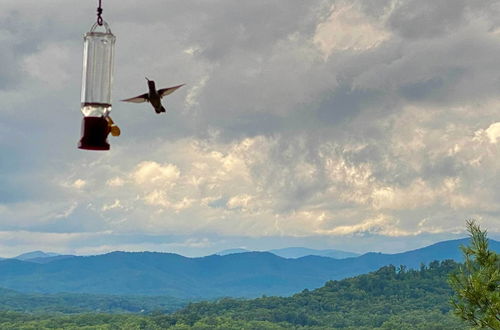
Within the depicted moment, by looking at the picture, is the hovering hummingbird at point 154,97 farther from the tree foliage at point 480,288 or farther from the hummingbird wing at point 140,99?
the tree foliage at point 480,288

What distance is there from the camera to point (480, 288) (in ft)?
42.5

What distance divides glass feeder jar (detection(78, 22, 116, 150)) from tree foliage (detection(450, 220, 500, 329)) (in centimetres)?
904

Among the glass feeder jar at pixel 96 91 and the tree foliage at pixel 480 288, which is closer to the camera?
the glass feeder jar at pixel 96 91

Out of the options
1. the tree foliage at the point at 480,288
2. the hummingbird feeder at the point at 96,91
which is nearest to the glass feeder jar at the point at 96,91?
the hummingbird feeder at the point at 96,91

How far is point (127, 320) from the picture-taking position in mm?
185125

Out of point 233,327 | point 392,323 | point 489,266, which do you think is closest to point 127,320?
point 233,327

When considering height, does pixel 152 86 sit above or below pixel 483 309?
above

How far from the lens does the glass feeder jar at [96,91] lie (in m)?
5.23

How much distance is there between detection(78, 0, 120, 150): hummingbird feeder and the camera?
206 inches

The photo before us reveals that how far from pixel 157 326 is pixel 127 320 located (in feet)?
33.2

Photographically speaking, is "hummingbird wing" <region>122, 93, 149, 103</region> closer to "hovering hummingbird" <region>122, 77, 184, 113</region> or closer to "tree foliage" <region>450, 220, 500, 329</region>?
"hovering hummingbird" <region>122, 77, 184, 113</region>

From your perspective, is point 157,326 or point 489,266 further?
point 157,326

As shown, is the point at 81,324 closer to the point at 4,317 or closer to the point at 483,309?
the point at 4,317

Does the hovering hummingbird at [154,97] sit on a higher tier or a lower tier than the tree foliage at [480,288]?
higher
